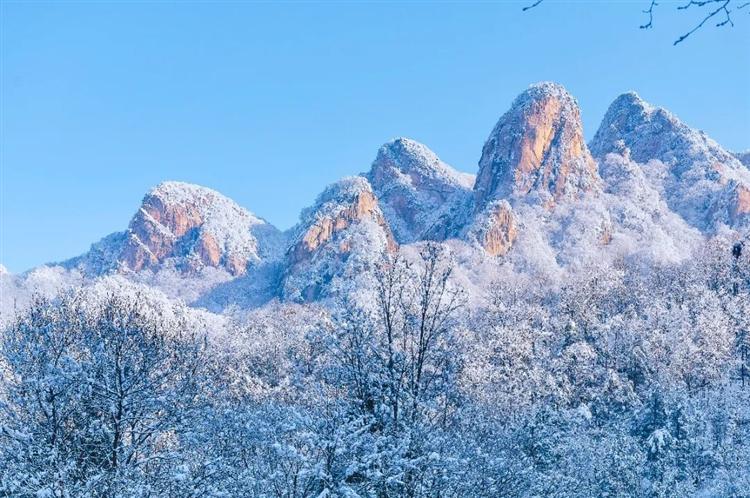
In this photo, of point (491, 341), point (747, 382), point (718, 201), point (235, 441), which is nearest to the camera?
point (235, 441)

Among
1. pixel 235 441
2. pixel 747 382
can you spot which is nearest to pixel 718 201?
pixel 747 382

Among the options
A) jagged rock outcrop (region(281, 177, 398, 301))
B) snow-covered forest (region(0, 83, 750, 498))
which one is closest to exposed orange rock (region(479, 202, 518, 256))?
jagged rock outcrop (region(281, 177, 398, 301))

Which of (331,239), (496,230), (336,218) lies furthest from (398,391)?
(336,218)

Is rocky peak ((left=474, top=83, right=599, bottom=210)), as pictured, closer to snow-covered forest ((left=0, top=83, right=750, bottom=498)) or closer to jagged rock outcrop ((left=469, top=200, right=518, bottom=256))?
jagged rock outcrop ((left=469, top=200, right=518, bottom=256))

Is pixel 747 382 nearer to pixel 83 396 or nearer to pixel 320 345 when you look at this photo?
pixel 320 345

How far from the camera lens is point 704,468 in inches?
1502

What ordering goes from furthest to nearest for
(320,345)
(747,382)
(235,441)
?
(747,382) → (235,441) → (320,345)

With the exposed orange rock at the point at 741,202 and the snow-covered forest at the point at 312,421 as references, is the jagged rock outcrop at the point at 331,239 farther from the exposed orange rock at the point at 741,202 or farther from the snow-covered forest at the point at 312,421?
the snow-covered forest at the point at 312,421

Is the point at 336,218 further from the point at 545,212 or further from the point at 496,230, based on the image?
the point at 545,212

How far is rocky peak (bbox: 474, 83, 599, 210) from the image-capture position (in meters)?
178

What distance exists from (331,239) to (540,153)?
222ft

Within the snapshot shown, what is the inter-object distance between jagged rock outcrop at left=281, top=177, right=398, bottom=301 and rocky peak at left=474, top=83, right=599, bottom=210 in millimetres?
35703

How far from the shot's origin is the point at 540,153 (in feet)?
606

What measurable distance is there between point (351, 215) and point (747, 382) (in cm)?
14368
